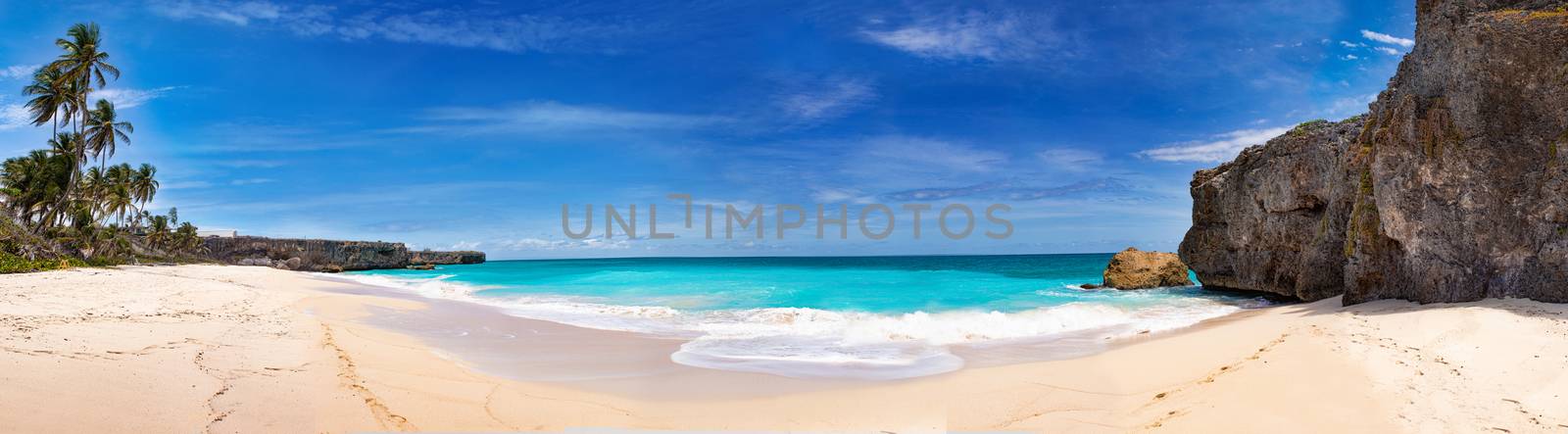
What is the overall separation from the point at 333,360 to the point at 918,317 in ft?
35.7

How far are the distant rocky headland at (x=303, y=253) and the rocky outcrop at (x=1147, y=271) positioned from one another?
69.0m

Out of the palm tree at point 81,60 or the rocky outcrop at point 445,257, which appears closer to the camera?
the palm tree at point 81,60

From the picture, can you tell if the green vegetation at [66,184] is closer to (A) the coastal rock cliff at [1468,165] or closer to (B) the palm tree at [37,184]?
(B) the palm tree at [37,184]

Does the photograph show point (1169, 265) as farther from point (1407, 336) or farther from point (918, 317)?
point (1407, 336)

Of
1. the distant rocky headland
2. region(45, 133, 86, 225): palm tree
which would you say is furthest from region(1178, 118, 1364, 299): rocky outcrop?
the distant rocky headland

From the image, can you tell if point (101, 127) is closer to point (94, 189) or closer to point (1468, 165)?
point (94, 189)

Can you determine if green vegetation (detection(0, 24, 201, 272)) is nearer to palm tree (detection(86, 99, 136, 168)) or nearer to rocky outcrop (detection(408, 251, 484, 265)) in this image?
palm tree (detection(86, 99, 136, 168))

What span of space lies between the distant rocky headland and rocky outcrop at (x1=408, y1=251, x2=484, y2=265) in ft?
25.9

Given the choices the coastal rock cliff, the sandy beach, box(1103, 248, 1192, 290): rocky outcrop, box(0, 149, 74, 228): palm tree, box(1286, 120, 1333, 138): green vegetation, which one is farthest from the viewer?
box(0, 149, 74, 228): palm tree

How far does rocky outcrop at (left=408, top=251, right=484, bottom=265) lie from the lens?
289 ft

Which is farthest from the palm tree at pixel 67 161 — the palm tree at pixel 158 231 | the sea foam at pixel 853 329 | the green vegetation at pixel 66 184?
the sea foam at pixel 853 329

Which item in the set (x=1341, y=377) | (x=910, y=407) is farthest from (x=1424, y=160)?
(x=910, y=407)

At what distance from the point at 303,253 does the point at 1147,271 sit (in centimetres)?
7717

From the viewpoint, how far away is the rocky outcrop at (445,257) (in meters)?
87.9
